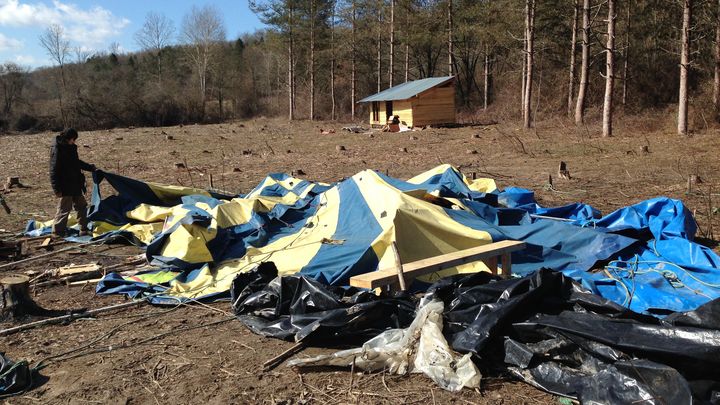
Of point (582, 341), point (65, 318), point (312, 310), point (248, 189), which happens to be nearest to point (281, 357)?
point (312, 310)

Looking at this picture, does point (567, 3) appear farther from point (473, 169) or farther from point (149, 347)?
point (149, 347)

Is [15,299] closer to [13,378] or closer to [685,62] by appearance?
[13,378]

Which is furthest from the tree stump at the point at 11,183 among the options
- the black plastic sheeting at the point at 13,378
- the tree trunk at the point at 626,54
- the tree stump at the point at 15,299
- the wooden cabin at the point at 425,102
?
the tree trunk at the point at 626,54

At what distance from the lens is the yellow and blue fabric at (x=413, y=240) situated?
5.30 m

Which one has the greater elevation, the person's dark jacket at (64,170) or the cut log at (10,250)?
the person's dark jacket at (64,170)

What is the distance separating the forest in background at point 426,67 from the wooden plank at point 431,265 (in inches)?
523

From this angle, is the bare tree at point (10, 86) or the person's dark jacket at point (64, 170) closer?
the person's dark jacket at point (64, 170)

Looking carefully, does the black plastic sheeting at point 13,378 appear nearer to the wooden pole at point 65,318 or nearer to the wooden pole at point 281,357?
the wooden pole at point 65,318

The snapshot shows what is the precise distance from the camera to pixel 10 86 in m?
37.5

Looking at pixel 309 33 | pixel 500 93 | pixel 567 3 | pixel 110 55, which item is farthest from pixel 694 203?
pixel 110 55

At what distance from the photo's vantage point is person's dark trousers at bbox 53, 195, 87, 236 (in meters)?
7.81

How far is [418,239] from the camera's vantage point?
580 cm

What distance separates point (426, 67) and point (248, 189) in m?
34.0

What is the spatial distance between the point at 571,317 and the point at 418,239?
2.48m
